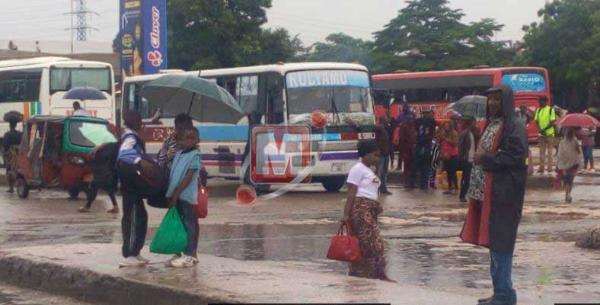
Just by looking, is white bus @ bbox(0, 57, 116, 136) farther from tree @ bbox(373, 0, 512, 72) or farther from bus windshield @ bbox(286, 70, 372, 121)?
tree @ bbox(373, 0, 512, 72)

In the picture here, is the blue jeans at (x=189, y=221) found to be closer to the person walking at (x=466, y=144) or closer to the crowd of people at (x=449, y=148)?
the crowd of people at (x=449, y=148)

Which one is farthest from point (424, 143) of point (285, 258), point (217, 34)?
point (217, 34)

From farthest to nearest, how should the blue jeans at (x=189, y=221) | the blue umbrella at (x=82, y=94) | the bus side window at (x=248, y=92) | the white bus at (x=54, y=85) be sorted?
the white bus at (x=54, y=85)
the blue umbrella at (x=82, y=94)
the bus side window at (x=248, y=92)
the blue jeans at (x=189, y=221)

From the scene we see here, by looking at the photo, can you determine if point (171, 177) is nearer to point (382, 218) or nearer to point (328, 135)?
point (382, 218)

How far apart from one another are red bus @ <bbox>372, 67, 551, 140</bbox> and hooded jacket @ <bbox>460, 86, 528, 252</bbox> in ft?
101

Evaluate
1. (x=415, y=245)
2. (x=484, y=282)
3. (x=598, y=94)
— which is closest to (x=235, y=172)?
(x=415, y=245)

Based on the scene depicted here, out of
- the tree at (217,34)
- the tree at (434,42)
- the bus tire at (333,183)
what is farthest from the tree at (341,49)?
the bus tire at (333,183)

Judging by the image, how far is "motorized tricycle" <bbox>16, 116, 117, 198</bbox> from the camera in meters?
20.9

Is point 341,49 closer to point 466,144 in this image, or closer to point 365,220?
point 466,144

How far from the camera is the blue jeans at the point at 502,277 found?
323 inches

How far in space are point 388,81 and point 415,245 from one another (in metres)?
31.6

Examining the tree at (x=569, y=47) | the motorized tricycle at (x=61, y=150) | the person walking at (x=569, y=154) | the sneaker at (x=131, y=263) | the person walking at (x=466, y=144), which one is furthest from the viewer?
the tree at (x=569, y=47)

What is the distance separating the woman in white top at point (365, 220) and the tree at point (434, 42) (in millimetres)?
51426

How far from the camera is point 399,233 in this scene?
15.4m
